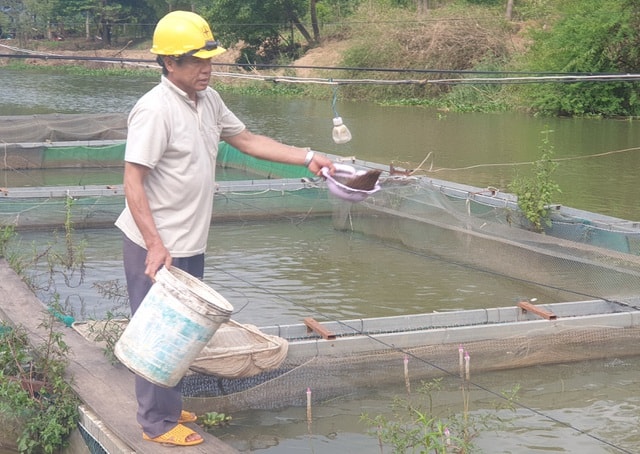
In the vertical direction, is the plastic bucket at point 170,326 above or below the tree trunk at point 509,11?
below

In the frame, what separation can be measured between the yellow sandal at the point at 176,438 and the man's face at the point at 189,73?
1.31 metres

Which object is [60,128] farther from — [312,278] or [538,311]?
[538,311]

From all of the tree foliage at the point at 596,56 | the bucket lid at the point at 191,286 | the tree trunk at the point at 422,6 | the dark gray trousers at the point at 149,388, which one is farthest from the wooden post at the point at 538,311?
the tree trunk at the point at 422,6

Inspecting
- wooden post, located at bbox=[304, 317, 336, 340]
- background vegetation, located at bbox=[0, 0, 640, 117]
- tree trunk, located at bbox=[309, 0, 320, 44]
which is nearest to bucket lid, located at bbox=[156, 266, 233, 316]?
wooden post, located at bbox=[304, 317, 336, 340]

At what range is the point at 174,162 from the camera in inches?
145

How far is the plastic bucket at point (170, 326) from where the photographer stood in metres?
3.52

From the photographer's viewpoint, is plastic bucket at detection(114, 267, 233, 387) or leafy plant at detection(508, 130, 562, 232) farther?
leafy plant at detection(508, 130, 562, 232)

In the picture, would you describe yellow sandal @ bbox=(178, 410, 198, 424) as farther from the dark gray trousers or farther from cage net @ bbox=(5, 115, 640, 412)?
cage net @ bbox=(5, 115, 640, 412)

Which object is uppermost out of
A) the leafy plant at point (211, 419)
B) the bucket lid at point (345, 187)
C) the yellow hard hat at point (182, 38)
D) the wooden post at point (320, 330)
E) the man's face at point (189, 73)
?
the yellow hard hat at point (182, 38)

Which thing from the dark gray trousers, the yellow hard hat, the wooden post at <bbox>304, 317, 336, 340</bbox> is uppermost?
the yellow hard hat

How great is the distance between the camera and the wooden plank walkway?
390 cm

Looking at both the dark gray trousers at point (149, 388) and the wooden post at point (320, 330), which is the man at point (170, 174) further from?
the wooden post at point (320, 330)

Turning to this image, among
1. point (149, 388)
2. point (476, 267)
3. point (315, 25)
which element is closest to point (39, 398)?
point (149, 388)

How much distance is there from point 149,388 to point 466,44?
24999 mm
